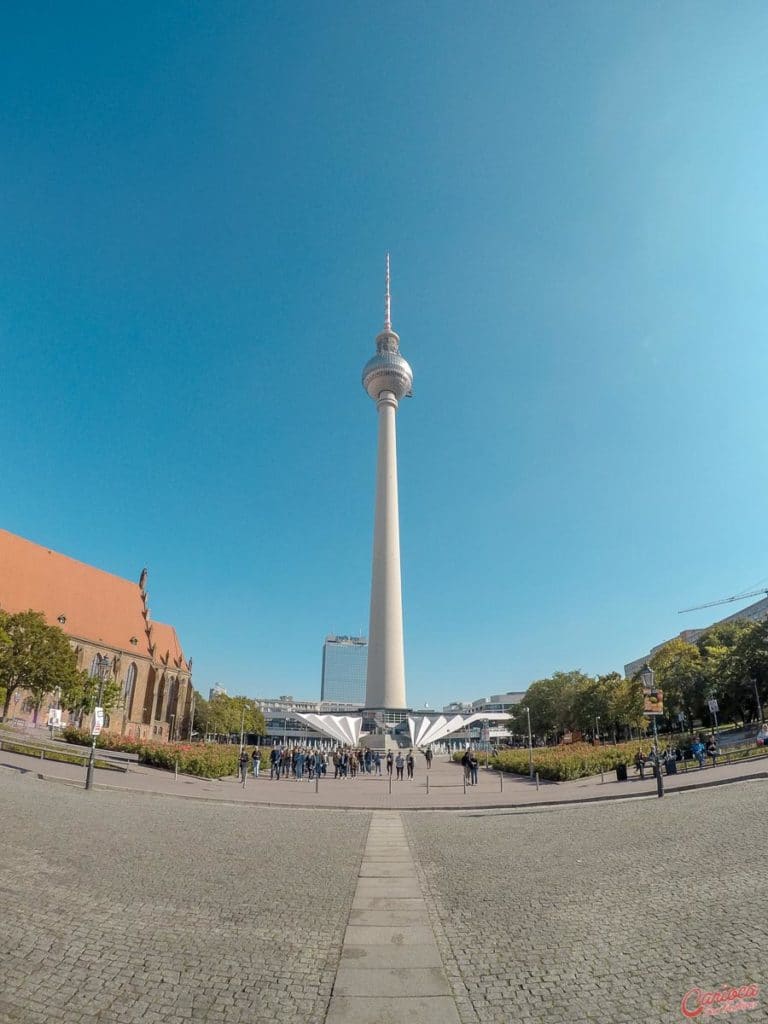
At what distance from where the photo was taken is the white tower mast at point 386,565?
83875 millimetres

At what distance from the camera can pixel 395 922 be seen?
8.41 meters

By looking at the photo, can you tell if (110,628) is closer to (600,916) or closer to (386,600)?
(386,600)

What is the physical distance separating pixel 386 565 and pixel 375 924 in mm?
80073

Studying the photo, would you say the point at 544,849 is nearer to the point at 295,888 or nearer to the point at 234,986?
the point at 295,888

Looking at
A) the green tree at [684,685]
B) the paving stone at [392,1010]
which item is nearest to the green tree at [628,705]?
the green tree at [684,685]

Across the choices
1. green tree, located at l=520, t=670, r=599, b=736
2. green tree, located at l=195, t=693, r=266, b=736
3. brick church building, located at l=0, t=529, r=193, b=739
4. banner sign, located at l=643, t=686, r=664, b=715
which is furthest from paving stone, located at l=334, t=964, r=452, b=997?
green tree, located at l=195, t=693, r=266, b=736

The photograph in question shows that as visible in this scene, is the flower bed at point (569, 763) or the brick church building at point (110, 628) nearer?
the flower bed at point (569, 763)

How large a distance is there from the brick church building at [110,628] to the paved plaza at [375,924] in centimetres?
5967

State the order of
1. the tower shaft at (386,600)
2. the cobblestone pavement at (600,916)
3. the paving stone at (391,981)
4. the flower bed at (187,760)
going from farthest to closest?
the tower shaft at (386,600) → the flower bed at (187,760) → the paving stone at (391,981) → the cobblestone pavement at (600,916)

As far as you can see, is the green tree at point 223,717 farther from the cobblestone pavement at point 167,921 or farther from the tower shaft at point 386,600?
the cobblestone pavement at point 167,921

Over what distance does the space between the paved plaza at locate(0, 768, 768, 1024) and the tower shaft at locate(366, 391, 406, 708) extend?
2768 inches

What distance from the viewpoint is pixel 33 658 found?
51906mm

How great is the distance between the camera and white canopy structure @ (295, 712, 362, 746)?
7044cm

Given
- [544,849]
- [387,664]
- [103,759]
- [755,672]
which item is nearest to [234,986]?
[544,849]
